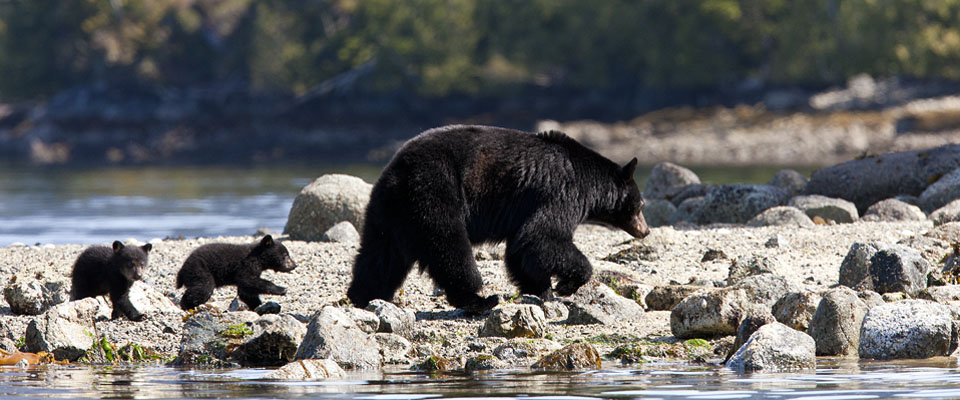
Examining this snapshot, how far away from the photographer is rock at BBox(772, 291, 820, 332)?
269 inches

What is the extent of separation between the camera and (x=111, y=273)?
7.79m

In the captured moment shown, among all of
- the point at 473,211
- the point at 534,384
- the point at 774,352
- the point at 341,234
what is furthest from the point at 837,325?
the point at 341,234

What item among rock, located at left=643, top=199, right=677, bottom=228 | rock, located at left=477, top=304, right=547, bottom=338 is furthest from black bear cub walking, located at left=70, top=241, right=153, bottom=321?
rock, located at left=643, top=199, right=677, bottom=228

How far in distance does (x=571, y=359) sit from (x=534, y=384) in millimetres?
619

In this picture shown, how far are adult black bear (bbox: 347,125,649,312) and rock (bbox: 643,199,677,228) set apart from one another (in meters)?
7.28

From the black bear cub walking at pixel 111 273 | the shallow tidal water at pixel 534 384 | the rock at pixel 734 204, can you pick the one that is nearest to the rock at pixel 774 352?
the shallow tidal water at pixel 534 384

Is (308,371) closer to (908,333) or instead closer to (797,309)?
(797,309)

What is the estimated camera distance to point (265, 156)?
6506 cm

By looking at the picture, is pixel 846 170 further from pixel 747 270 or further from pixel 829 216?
pixel 747 270

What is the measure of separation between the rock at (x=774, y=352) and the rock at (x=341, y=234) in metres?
6.06

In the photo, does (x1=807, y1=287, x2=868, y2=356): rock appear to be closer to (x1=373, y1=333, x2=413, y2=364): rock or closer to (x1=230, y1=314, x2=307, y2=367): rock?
(x1=373, y1=333, x2=413, y2=364): rock

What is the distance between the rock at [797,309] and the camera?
269 inches

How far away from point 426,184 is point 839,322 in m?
2.45

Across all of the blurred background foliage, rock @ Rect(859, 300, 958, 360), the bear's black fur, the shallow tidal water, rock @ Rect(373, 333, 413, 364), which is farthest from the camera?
the blurred background foliage
